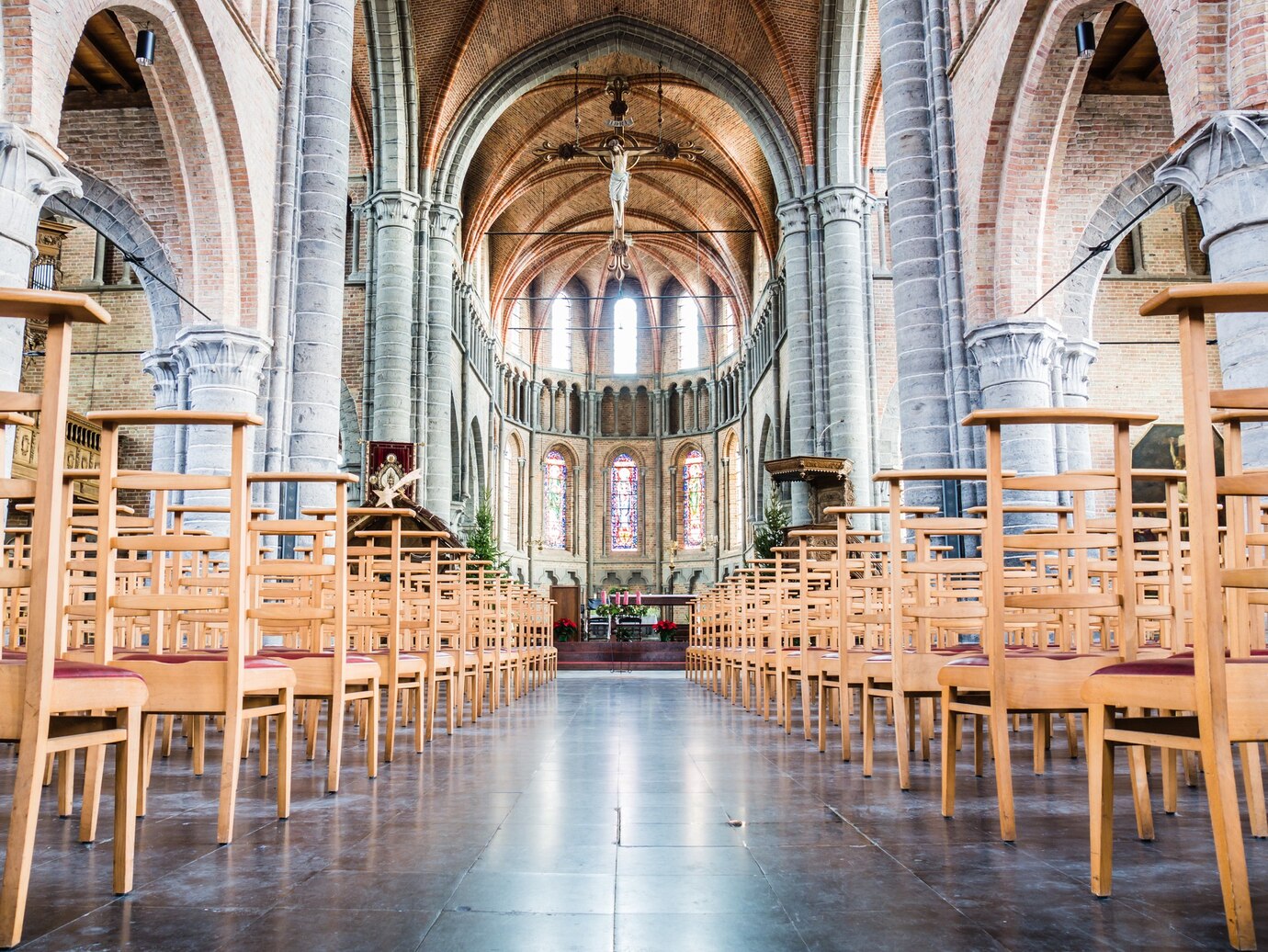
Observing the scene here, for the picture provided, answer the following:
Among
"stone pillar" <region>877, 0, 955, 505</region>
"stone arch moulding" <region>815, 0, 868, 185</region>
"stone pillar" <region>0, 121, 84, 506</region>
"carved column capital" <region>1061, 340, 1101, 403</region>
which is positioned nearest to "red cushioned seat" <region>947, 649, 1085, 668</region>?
"stone pillar" <region>0, 121, 84, 506</region>

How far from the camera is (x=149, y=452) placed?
674 inches

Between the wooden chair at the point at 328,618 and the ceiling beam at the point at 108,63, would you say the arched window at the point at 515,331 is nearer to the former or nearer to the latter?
the ceiling beam at the point at 108,63

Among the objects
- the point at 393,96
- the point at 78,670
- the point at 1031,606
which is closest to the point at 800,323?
the point at 393,96

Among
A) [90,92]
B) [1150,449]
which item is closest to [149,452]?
[90,92]

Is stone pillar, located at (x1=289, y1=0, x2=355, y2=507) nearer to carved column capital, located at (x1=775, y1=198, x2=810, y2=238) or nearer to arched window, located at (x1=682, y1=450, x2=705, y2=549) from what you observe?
carved column capital, located at (x1=775, y1=198, x2=810, y2=238)

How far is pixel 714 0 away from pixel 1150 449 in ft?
36.3

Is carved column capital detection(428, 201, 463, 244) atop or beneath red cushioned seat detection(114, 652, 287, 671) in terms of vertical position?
atop

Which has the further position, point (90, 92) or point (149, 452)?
point (149, 452)

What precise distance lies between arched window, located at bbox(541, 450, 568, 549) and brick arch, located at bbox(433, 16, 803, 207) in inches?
599

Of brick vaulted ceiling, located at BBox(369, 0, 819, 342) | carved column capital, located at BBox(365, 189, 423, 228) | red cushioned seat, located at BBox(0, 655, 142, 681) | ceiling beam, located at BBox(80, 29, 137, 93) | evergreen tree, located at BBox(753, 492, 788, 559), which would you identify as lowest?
red cushioned seat, located at BBox(0, 655, 142, 681)

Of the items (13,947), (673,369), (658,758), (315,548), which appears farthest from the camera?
(673,369)

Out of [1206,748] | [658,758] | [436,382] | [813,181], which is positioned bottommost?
[658,758]

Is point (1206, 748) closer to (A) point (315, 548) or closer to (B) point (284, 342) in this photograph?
(A) point (315, 548)

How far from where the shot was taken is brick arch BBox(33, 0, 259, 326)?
8969 mm
